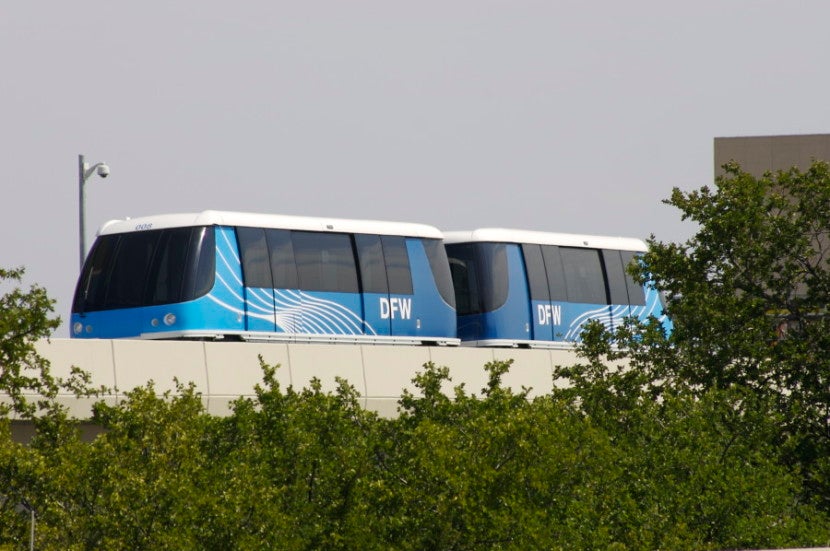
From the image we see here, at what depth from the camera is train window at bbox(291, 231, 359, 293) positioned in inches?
1227

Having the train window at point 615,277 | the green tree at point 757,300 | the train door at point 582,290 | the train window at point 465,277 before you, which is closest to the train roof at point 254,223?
the train window at point 465,277

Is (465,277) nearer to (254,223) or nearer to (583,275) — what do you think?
(583,275)

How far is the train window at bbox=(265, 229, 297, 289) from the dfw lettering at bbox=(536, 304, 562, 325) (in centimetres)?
726

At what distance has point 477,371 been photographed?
29.4m

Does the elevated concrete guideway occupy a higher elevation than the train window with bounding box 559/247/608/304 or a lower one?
lower

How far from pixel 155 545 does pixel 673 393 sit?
28.5 ft

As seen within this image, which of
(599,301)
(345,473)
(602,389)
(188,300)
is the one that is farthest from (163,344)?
(599,301)

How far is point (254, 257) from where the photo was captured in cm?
3027

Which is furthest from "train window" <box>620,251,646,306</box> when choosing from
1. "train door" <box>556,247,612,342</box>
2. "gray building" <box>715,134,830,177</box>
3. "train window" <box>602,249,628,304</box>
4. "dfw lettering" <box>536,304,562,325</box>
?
"gray building" <box>715,134,830,177</box>

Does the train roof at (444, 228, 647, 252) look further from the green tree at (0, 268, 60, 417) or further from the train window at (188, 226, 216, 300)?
the green tree at (0, 268, 60, 417)

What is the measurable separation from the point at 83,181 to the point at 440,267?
25.4 ft

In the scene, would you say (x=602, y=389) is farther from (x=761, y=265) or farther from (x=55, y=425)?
(x=55, y=425)

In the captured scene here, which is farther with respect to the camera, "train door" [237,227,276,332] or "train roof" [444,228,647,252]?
"train roof" [444,228,647,252]

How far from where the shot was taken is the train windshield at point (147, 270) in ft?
95.3
